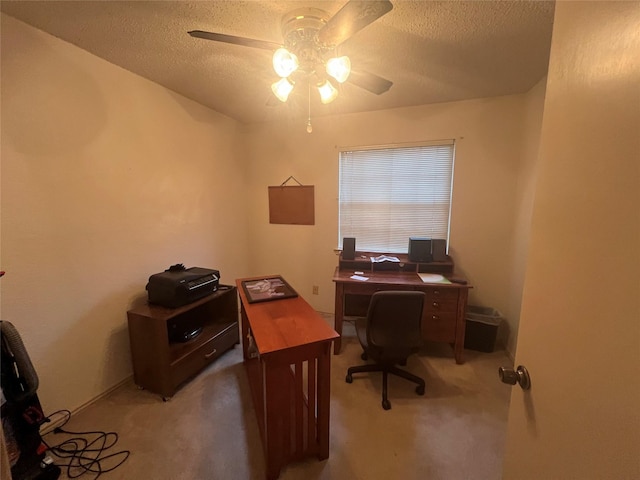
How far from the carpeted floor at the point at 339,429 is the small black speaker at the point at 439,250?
1053 mm

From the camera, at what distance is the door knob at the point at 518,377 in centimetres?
74

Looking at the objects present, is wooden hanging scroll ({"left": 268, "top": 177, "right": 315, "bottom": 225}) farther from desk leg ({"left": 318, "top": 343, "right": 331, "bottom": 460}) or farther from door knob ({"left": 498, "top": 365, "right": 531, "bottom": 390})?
door knob ({"left": 498, "top": 365, "right": 531, "bottom": 390})

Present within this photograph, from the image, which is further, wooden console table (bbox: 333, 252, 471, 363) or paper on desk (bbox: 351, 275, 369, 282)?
paper on desk (bbox: 351, 275, 369, 282)

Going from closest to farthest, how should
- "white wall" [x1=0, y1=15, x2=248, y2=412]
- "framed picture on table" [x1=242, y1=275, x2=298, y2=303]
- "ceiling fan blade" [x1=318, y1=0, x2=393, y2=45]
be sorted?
"ceiling fan blade" [x1=318, y1=0, x2=393, y2=45], "white wall" [x1=0, y1=15, x2=248, y2=412], "framed picture on table" [x1=242, y1=275, x2=298, y2=303]

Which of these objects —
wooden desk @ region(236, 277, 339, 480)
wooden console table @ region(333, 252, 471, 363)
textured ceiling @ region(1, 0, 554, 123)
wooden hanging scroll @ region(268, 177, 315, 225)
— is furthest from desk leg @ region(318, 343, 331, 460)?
wooden hanging scroll @ region(268, 177, 315, 225)

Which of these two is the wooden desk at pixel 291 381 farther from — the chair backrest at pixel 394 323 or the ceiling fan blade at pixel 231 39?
the ceiling fan blade at pixel 231 39

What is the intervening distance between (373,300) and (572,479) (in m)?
1.24

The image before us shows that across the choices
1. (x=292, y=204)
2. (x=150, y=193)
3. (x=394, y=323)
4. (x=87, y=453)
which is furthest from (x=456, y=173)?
(x=87, y=453)

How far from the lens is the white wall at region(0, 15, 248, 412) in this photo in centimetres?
146

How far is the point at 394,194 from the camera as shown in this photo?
114 inches

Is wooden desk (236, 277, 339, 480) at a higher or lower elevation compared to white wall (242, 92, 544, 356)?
lower

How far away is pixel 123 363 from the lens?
80.4 inches

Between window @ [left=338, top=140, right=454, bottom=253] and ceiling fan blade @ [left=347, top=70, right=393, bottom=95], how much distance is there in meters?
1.24

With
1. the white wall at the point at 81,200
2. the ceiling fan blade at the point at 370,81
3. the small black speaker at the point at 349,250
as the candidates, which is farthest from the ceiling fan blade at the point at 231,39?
the small black speaker at the point at 349,250
